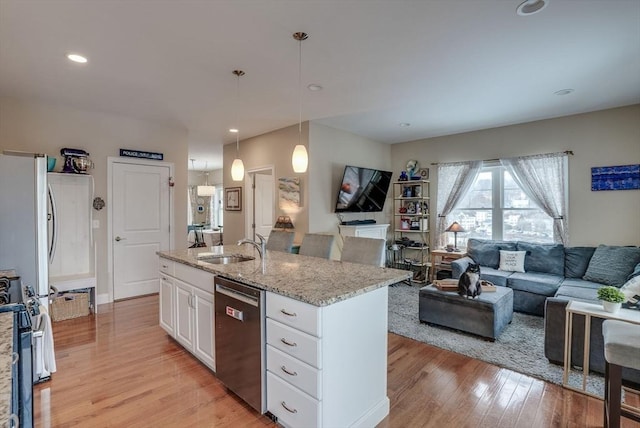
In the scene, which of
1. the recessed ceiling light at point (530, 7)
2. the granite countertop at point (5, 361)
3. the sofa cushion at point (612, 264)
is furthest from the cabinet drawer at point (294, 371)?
the sofa cushion at point (612, 264)

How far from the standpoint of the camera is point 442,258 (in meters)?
5.49

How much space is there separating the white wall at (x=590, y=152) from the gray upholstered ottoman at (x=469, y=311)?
2045mm

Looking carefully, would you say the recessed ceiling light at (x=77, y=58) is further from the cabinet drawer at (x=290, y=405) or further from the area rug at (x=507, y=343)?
the area rug at (x=507, y=343)

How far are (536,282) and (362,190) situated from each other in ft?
9.37

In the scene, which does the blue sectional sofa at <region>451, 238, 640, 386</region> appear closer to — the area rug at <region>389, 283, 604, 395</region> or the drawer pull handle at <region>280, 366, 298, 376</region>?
the area rug at <region>389, 283, 604, 395</region>

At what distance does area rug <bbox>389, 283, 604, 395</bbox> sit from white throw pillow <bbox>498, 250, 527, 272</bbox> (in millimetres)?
709

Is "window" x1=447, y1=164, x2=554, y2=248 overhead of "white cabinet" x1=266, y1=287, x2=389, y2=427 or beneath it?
overhead

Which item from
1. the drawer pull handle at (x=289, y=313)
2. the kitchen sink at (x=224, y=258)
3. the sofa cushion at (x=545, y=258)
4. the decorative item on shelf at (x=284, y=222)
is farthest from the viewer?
the decorative item on shelf at (x=284, y=222)

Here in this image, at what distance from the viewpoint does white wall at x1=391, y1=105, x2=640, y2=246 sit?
416 cm

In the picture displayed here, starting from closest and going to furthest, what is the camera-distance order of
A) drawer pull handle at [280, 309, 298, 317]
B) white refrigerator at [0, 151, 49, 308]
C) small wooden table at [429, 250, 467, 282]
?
1. drawer pull handle at [280, 309, 298, 317]
2. white refrigerator at [0, 151, 49, 308]
3. small wooden table at [429, 250, 467, 282]

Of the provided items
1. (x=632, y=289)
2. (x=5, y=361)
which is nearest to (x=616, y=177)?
(x=632, y=289)

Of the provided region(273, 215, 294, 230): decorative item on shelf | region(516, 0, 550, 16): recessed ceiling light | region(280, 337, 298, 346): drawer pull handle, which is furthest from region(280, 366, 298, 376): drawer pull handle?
region(273, 215, 294, 230): decorative item on shelf

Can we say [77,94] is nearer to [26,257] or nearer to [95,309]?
[26,257]

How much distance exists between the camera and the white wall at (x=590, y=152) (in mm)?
4156
